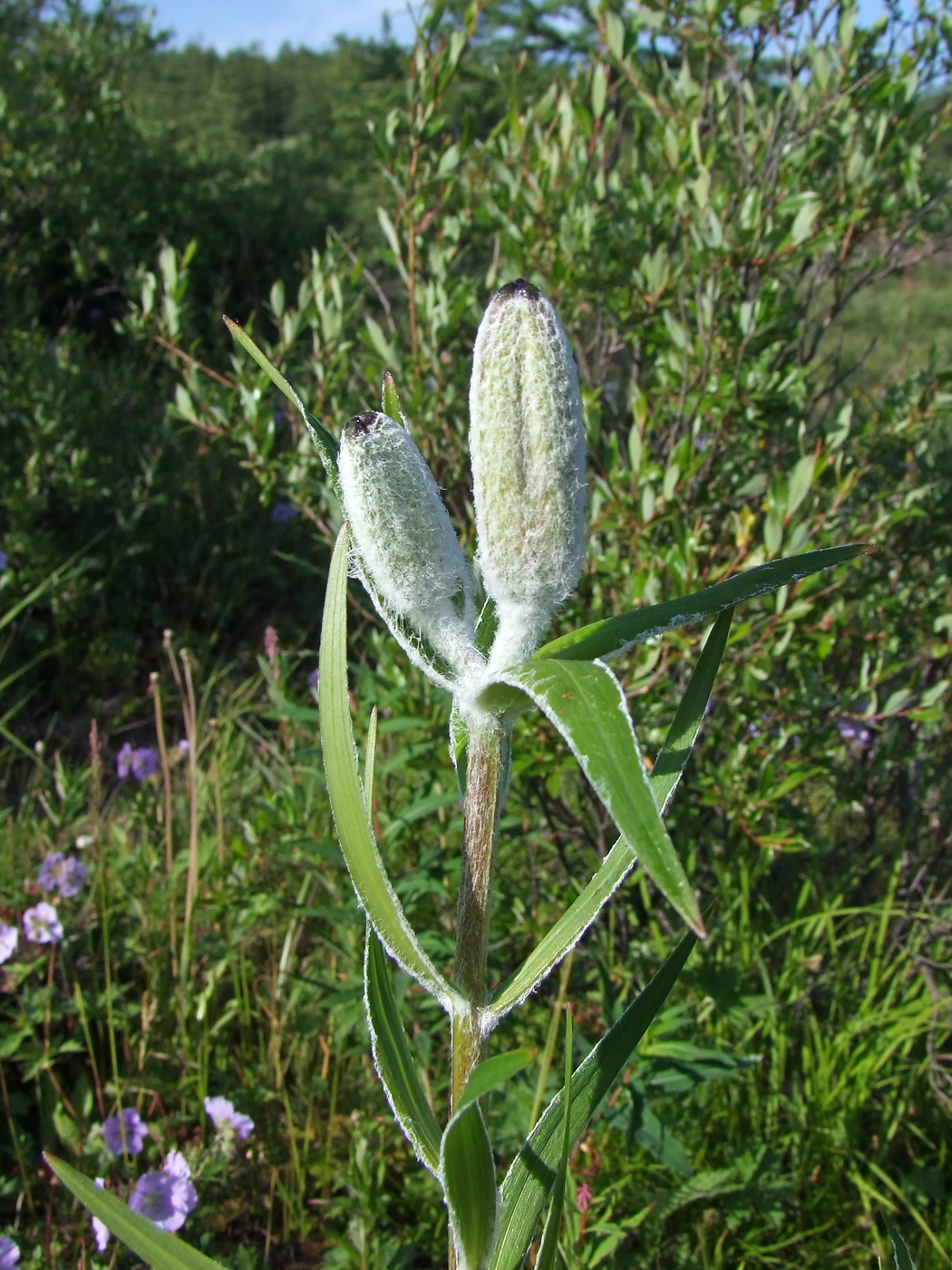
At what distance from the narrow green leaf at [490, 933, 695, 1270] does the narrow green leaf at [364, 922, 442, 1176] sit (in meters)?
0.08

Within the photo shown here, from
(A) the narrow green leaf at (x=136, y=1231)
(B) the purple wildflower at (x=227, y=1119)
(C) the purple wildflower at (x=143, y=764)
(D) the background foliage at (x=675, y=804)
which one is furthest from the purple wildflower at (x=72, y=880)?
(A) the narrow green leaf at (x=136, y=1231)

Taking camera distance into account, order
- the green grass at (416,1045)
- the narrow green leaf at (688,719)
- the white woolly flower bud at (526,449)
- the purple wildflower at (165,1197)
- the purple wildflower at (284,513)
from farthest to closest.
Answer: the purple wildflower at (284,513) → the green grass at (416,1045) → the purple wildflower at (165,1197) → the narrow green leaf at (688,719) → the white woolly flower bud at (526,449)

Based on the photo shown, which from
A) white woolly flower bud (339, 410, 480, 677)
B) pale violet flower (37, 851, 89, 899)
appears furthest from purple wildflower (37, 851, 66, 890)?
white woolly flower bud (339, 410, 480, 677)

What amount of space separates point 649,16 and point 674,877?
2278 millimetres

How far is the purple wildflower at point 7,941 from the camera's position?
188cm

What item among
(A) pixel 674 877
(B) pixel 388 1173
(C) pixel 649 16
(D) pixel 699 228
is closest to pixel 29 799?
(B) pixel 388 1173

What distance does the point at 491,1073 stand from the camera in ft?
1.87

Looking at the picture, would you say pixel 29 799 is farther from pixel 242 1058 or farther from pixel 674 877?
pixel 674 877

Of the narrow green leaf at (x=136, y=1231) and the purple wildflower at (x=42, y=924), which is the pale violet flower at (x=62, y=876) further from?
the narrow green leaf at (x=136, y=1231)

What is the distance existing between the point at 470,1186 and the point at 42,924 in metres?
1.58

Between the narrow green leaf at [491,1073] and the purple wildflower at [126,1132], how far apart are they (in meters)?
1.33

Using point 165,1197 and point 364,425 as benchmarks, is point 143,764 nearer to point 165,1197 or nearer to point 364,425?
point 165,1197

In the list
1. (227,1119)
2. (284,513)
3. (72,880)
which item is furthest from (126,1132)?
(284,513)

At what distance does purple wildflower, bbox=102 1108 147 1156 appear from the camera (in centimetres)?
164
